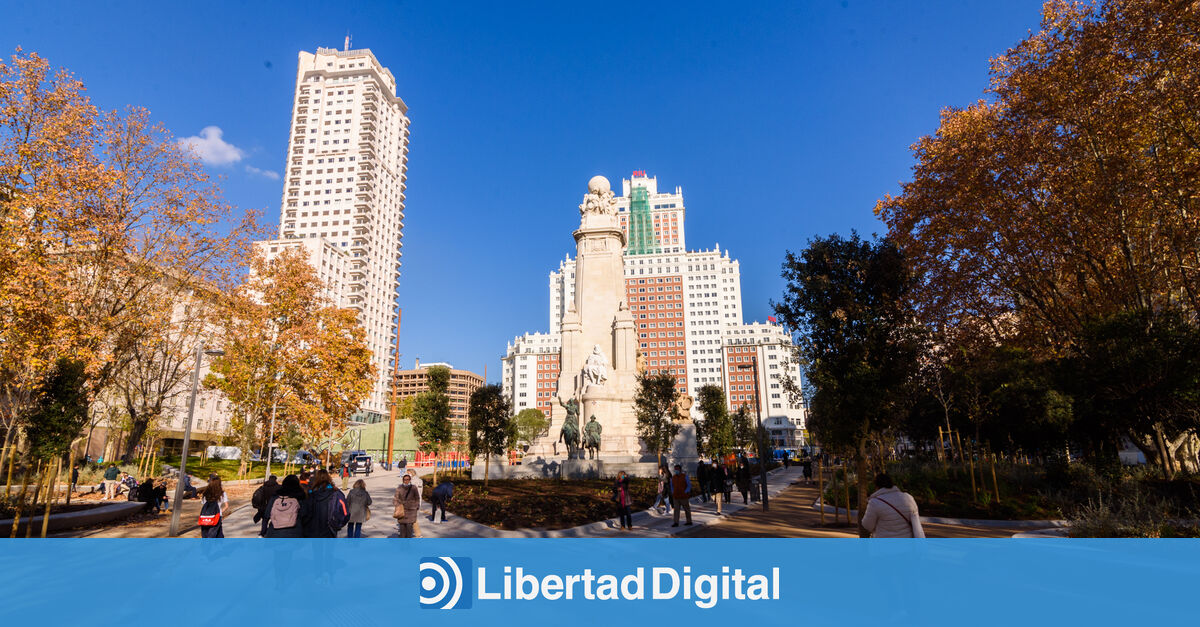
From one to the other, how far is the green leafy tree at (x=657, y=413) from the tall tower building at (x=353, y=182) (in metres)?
71.9

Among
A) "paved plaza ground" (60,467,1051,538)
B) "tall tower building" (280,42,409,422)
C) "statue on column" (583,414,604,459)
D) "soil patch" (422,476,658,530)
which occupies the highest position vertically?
"tall tower building" (280,42,409,422)

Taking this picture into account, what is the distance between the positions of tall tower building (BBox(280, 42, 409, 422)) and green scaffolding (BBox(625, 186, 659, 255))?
193 ft

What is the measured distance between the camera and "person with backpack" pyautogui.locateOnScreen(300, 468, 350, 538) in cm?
1013

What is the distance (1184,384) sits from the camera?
54.0ft

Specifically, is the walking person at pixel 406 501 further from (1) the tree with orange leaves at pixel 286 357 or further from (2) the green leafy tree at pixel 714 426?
(2) the green leafy tree at pixel 714 426

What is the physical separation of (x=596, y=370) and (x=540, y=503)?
2000 centimetres

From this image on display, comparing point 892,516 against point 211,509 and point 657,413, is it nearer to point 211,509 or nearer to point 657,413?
point 211,509

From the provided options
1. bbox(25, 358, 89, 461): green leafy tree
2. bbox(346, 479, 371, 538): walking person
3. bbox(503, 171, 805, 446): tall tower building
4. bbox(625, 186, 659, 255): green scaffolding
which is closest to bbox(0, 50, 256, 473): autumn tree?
bbox(25, 358, 89, 461): green leafy tree

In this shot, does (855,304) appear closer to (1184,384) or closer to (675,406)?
(1184,384)
